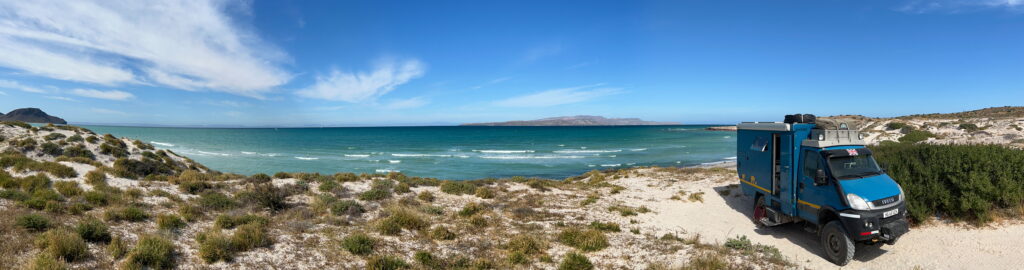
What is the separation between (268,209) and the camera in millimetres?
11938

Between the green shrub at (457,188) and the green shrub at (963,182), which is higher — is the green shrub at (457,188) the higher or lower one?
the lower one

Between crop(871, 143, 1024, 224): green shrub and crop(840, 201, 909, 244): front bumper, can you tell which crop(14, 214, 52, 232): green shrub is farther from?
crop(871, 143, 1024, 224): green shrub

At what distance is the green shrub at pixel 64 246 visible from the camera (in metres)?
6.39

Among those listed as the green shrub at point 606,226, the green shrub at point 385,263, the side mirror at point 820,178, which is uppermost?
the side mirror at point 820,178

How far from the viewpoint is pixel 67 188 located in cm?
1138

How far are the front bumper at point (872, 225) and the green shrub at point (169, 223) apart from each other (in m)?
13.7

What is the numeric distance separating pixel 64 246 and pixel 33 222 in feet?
7.12

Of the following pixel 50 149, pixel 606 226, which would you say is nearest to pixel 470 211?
pixel 606 226

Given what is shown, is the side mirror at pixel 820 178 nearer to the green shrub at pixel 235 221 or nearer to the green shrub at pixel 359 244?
the green shrub at pixel 359 244

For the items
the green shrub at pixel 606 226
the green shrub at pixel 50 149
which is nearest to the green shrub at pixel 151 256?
the green shrub at pixel 606 226

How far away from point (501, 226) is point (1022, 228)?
11507 millimetres

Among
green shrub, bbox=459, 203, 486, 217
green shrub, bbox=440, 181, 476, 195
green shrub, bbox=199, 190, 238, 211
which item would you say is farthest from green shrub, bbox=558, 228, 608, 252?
green shrub, bbox=199, 190, 238, 211

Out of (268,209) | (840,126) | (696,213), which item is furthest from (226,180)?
(840,126)

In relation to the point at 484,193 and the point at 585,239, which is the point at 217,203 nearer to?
the point at 484,193
